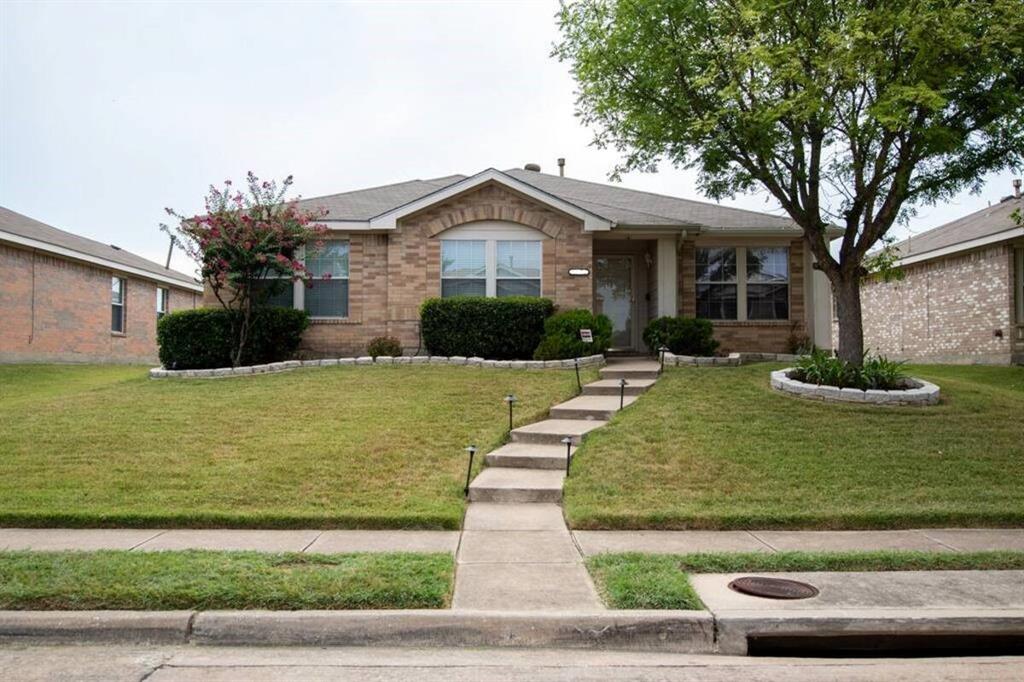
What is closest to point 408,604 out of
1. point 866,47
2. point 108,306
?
point 866,47

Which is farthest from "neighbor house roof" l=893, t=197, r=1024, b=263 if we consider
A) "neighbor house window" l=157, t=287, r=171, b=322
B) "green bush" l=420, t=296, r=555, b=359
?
"neighbor house window" l=157, t=287, r=171, b=322

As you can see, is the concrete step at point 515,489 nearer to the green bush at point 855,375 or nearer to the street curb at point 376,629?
the street curb at point 376,629

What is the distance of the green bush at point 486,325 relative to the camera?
14695 millimetres

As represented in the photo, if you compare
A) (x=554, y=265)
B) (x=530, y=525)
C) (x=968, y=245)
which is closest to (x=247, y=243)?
(x=554, y=265)

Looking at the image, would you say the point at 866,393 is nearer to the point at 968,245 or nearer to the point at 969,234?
the point at 968,245

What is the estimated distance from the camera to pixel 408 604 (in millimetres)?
4672

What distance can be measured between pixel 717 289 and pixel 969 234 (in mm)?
8369

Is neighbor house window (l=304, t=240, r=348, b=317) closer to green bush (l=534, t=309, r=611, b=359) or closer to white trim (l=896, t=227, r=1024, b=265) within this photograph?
green bush (l=534, t=309, r=611, b=359)

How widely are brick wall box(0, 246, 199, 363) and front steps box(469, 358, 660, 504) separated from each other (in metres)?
16.1

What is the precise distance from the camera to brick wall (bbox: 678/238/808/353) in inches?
664

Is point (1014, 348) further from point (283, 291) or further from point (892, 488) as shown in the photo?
point (283, 291)

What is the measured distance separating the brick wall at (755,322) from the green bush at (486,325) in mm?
3900

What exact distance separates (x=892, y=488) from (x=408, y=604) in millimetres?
5546

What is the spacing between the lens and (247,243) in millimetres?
14344
